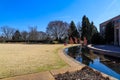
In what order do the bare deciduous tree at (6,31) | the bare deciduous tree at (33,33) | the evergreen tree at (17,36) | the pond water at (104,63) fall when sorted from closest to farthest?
1. the pond water at (104,63)
2. the bare deciduous tree at (33,33)
3. the evergreen tree at (17,36)
4. the bare deciduous tree at (6,31)

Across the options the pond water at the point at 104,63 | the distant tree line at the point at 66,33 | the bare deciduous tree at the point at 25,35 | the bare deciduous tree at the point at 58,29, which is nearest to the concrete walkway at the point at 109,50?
the pond water at the point at 104,63

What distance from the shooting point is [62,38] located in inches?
1816

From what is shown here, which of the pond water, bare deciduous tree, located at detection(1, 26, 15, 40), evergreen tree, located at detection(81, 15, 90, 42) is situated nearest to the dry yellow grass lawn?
the pond water

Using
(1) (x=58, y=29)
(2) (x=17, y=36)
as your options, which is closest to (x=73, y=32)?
(1) (x=58, y=29)

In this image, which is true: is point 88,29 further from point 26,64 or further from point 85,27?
point 26,64

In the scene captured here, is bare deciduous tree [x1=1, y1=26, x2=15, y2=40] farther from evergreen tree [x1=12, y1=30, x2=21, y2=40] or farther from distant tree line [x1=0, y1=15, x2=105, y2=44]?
distant tree line [x1=0, y1=15, x2=105, y2=44]

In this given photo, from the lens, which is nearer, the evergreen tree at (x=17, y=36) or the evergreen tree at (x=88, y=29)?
the evergreen tree at (x=88, y=29)

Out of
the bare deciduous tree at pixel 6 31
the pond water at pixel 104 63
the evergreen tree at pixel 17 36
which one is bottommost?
the pond water at pixel 104 63

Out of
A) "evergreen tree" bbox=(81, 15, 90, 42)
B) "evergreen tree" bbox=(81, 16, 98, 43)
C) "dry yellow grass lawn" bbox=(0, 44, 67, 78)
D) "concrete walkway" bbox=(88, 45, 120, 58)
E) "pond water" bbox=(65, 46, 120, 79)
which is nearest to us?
"dry yellow grass lawn" bbox=(0, 44, 67, 78)

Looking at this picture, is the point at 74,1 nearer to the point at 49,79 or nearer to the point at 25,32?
the point at 49,79

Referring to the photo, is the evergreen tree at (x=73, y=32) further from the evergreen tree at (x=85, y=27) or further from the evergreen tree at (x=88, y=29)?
the evergreen tree at (x=88, y=29)

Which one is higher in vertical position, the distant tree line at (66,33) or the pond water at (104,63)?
the distant tree line at (66,33)

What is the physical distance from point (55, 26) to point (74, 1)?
102 feet

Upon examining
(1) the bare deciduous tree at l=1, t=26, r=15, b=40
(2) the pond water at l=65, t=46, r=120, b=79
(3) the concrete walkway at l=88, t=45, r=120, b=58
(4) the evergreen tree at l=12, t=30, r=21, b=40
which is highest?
(1) the bare deciduous tree at l=1, t=26, r=15, b=40
